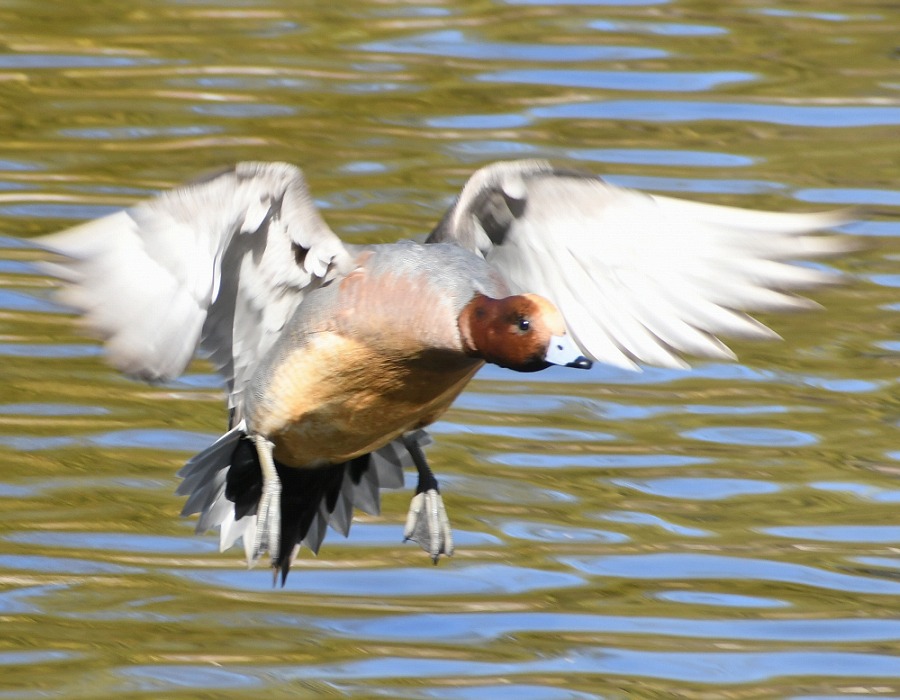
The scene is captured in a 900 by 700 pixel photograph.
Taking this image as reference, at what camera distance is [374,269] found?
5.41 meters

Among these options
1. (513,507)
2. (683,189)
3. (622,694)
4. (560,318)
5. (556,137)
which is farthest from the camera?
(556,137)

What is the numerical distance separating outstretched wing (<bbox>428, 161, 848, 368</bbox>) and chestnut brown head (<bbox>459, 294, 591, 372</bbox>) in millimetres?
441

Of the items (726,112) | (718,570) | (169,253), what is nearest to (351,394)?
(169,253)

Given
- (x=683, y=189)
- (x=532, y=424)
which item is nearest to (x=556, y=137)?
(x=683, y=189)

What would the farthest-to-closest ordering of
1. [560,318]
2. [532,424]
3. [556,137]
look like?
[556,137]
[532,424]
[560,318]

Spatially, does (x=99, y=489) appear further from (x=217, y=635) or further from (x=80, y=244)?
(x=80, y=244)

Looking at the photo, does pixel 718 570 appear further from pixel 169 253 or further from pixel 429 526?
pixel 169 253

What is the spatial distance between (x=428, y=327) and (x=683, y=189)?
4235 millimetres

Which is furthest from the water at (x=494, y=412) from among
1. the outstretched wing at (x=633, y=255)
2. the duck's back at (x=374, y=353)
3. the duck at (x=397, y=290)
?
the outstretched wing at (x=633, y=255)

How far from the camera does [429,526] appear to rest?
5.97 m

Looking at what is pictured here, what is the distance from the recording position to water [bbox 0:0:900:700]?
607 centimetres

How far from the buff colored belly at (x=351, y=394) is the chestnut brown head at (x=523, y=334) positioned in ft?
0.89

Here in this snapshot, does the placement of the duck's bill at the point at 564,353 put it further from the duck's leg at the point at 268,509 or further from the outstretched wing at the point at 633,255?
the duck's leg at the point at 268,509

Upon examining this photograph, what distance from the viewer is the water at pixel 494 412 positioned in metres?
6.07
